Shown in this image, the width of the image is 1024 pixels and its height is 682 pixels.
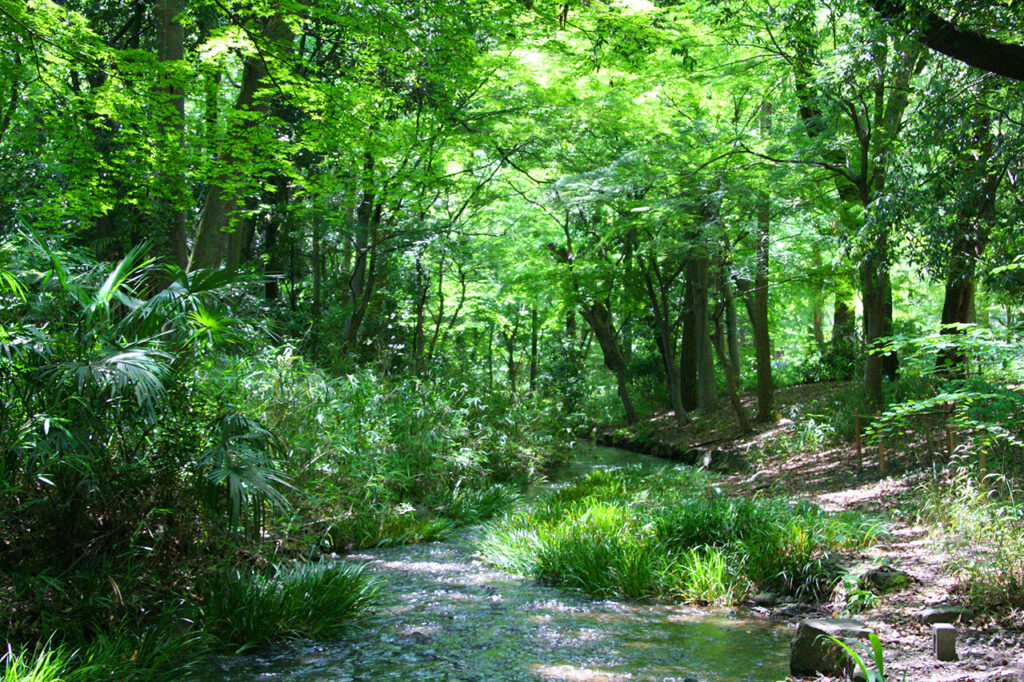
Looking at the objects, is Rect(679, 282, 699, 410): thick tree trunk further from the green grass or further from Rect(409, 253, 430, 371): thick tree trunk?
the green grass

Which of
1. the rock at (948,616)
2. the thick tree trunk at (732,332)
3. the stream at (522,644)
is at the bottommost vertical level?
the stream at (522,644)

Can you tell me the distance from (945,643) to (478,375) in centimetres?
1134

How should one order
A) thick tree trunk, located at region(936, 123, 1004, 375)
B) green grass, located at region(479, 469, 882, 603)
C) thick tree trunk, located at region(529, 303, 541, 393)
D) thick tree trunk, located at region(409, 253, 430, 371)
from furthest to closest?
1. thick tree trunk, located at region(529, 303, 541, 393)
2. thick tree trunk, located at region(409, 253, 430, 371)
3. thick tree trunk, located at region(936, 123, 1004, 375)
4. green grass, located at region(479, 469, 882, 603)

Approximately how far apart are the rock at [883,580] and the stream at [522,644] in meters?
0.71

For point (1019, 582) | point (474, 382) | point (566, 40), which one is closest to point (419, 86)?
point (566, 40)

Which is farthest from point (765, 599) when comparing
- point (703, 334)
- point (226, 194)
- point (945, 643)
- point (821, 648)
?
point (703, 334)

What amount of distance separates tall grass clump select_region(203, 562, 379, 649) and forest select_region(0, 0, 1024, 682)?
26mm

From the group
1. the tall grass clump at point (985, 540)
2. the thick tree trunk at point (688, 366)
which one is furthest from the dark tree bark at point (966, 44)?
the thick tree trunk at point (688, 366)

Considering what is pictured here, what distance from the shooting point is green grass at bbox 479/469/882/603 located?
5.62m

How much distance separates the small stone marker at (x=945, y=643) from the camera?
152 inches

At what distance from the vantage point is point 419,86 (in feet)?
36.5

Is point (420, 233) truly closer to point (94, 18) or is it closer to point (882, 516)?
point (94, 18)

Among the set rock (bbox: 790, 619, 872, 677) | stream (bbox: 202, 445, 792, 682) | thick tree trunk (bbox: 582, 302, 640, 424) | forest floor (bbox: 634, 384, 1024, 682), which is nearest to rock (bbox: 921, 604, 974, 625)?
forest floor (bbox: 634, 384, 1024, 682)

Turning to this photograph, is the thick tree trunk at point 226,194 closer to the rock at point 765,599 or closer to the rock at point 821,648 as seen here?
the rock at point 765,599
